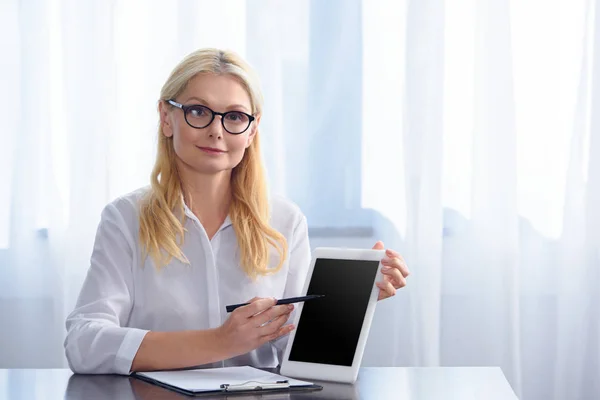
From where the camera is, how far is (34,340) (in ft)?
8.27

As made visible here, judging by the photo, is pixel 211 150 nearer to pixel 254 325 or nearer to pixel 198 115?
pixel 198 115

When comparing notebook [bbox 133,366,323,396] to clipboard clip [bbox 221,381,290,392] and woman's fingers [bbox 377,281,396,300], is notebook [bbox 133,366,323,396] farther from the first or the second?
woman's fingers [bbox 377,281,396,300]

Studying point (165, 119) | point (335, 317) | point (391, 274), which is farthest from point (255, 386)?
point (165, 119)

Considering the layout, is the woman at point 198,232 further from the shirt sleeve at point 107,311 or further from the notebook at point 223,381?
the notebook at point 223,381

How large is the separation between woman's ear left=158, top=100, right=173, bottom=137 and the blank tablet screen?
46 centimetres

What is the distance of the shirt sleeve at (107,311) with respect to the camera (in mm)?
1472

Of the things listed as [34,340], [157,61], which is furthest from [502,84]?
[34,340]

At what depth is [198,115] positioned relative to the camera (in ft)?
5.43

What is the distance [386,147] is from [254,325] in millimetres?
1182

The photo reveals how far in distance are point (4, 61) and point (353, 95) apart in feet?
3.44

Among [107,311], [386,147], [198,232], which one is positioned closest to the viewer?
[107,311]

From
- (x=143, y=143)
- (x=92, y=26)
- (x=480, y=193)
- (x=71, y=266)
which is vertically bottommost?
(x=71, y=266)

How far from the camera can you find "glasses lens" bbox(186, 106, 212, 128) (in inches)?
65.0

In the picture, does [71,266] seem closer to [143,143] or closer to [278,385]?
[143,143]
